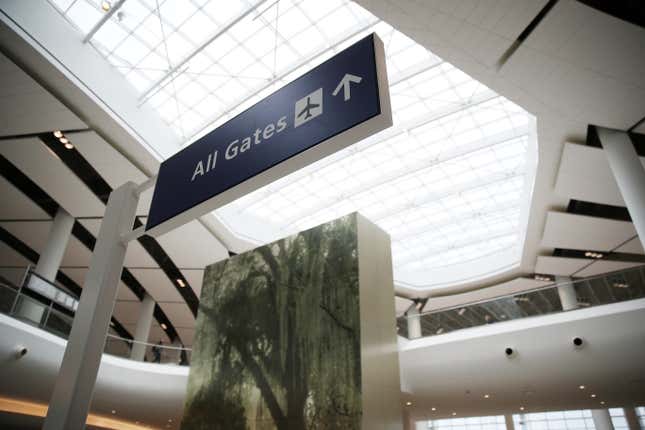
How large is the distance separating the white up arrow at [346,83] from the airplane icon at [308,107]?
13 cm

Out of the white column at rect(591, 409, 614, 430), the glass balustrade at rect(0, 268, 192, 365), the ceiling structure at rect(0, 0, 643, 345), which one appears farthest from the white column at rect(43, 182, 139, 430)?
the white column at rect(591, 409, 614, 430)

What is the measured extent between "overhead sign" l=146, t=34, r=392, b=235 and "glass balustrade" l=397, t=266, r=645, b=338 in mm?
14352

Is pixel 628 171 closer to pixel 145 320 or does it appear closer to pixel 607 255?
pixel 607 255

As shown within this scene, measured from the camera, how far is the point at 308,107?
290 cm

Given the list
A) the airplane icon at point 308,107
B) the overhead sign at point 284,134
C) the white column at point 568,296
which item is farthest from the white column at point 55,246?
the white column at point 568,296

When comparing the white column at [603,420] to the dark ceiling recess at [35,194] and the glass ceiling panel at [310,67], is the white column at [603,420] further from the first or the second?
the dark ceiling recess at [35,194]

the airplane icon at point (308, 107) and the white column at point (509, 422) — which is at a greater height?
the white column at point (509, 422)

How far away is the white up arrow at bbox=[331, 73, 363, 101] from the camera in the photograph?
268 centimetres

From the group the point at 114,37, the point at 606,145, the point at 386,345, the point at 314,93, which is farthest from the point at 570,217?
the point at 114,37

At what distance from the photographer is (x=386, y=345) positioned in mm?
9102

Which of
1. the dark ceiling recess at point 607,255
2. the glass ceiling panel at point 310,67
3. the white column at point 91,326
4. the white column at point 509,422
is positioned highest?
the glass ceiling panel at point 310,67

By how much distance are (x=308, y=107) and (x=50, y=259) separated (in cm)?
1730

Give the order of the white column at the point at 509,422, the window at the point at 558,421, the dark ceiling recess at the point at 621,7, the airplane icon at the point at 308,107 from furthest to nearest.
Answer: the white column at the point at 509,422 → the window at the point at 558,421 → the dark ceiling recess at the point at 621,7 → the airplane icon at the point at 308,107

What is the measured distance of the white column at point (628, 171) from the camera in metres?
9.16
